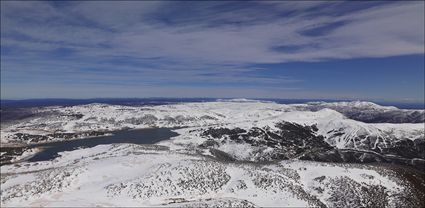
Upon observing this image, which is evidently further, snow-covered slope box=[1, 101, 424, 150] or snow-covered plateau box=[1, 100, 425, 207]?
snow-covered slope box=[1, 101, 424, 150]

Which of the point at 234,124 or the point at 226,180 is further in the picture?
the point at 234,124

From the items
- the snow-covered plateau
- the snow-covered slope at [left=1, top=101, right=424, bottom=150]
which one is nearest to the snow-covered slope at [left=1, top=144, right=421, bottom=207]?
the snow-covered plateau

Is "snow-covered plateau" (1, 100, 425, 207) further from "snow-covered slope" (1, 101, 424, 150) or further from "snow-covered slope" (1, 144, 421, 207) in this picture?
"snow-covered slope" (1, 101, 424, 150)

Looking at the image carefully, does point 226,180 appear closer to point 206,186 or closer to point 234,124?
point 206,186

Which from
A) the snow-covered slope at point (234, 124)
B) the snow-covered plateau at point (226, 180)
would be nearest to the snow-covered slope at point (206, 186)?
the snow-covered plateau at point (226, 180)

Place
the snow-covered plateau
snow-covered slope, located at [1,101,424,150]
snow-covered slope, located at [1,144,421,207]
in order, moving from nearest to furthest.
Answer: snow-covered slope, located at [1,144,421,207] < the snow-covered plateau < snow-covered slope, located at [1,101,424,150]

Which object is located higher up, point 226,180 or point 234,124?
point 234,124

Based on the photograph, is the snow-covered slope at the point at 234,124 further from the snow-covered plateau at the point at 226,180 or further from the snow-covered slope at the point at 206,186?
the snow-covered slope at the point at 206,186

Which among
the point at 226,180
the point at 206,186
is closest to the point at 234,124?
the point at 226,180

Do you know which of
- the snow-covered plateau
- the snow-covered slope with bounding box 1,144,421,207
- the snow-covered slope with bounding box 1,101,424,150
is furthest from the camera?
the snow-covered slope with bounding box 1,101,424,150

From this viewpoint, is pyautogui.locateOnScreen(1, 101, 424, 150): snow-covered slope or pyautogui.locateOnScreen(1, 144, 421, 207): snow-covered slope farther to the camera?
pyautogui.locateOnScreen(1, 101, 424, 150): snow-covered slope

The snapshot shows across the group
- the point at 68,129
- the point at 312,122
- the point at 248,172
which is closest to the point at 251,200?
the point at 248,172
